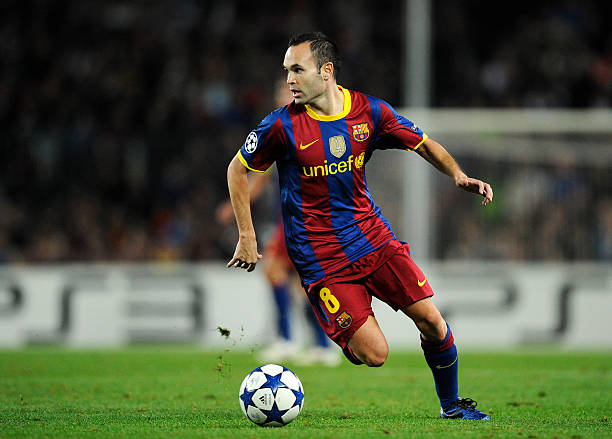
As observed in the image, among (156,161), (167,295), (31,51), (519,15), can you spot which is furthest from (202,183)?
A: (519,15)

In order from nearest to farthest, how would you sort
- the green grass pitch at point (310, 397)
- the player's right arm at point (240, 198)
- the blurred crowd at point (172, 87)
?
the green grass pitch at point (310, 397)
the player's right arm at point (240, 198)
the blurred crowd at point (172, 87)

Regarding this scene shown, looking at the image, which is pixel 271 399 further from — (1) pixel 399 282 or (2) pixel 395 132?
(2) pixel 395 132

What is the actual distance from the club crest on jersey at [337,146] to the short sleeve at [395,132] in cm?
33

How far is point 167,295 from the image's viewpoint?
519 inches

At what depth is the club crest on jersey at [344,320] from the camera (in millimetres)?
6125

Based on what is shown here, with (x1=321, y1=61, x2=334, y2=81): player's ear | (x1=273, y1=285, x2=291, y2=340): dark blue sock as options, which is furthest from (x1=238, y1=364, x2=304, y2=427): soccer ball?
(x1=273, y1=285, x2=291, y2=340): dark blue sock

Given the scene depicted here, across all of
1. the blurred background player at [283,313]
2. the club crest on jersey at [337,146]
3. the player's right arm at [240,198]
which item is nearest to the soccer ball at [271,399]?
the player's right arm at [240,198]

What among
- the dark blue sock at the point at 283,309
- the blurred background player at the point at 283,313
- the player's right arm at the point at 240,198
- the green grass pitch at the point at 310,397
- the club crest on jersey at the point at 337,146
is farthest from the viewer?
the dark blue sock at the point at 283,309

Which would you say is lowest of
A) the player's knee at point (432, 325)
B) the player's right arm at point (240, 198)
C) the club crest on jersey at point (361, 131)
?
the player's knee at point (432, 325)

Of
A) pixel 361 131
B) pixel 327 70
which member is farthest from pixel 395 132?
pixel 327 70

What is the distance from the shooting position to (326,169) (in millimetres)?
6113

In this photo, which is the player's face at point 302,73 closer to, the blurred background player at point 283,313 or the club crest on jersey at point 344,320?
the club crest on jersey at point 344,320

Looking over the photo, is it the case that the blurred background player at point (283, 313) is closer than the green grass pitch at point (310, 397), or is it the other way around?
the green grass pitch at point (310, 397)

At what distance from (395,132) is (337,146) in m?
0.46
